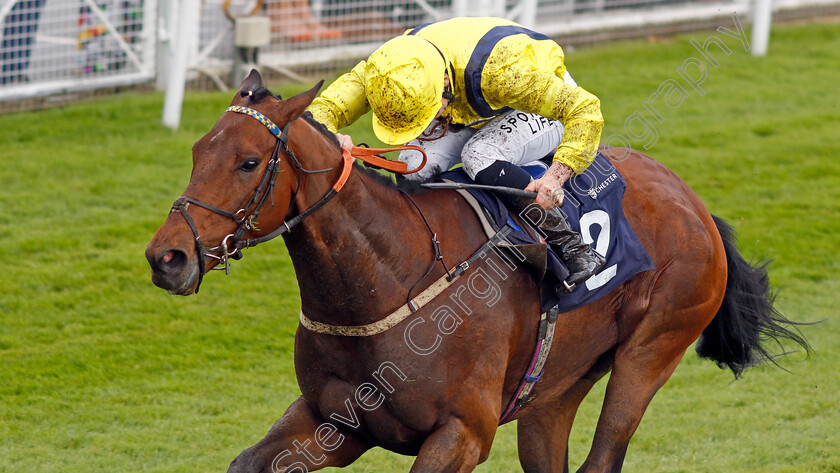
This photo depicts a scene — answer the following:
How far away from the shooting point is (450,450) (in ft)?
11.0

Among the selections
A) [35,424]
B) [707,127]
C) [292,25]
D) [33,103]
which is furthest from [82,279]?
[707,127]

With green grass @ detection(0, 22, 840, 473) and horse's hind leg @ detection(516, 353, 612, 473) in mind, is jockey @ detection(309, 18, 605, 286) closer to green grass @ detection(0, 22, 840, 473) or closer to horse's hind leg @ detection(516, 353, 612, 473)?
horse's hind leg @ detection(516, 353, 612, 473)

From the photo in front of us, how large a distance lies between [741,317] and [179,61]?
5.49 metres

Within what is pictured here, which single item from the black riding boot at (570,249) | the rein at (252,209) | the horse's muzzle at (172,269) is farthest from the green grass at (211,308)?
the horse's muzzle at (172,269)

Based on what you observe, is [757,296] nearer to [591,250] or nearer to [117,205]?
[591,250]

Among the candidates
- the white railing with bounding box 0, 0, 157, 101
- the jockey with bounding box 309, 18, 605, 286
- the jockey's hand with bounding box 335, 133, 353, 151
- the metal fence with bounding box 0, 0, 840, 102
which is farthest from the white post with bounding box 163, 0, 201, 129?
the jockey's hand with bounding box 335, 133, 353, 151

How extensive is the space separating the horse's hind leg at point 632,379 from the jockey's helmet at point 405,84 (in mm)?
1336

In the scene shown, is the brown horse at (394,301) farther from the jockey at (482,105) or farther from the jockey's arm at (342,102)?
the jockey's arm at (342,102)

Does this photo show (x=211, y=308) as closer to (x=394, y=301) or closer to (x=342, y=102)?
(x=342, y=102)

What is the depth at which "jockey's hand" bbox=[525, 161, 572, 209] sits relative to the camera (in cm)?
369

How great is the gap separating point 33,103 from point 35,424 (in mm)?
4668

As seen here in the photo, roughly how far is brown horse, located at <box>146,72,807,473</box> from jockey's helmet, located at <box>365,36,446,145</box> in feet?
0.72

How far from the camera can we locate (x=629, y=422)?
162 inches

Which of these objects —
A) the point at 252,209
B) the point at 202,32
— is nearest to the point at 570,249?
the point at 252,209
